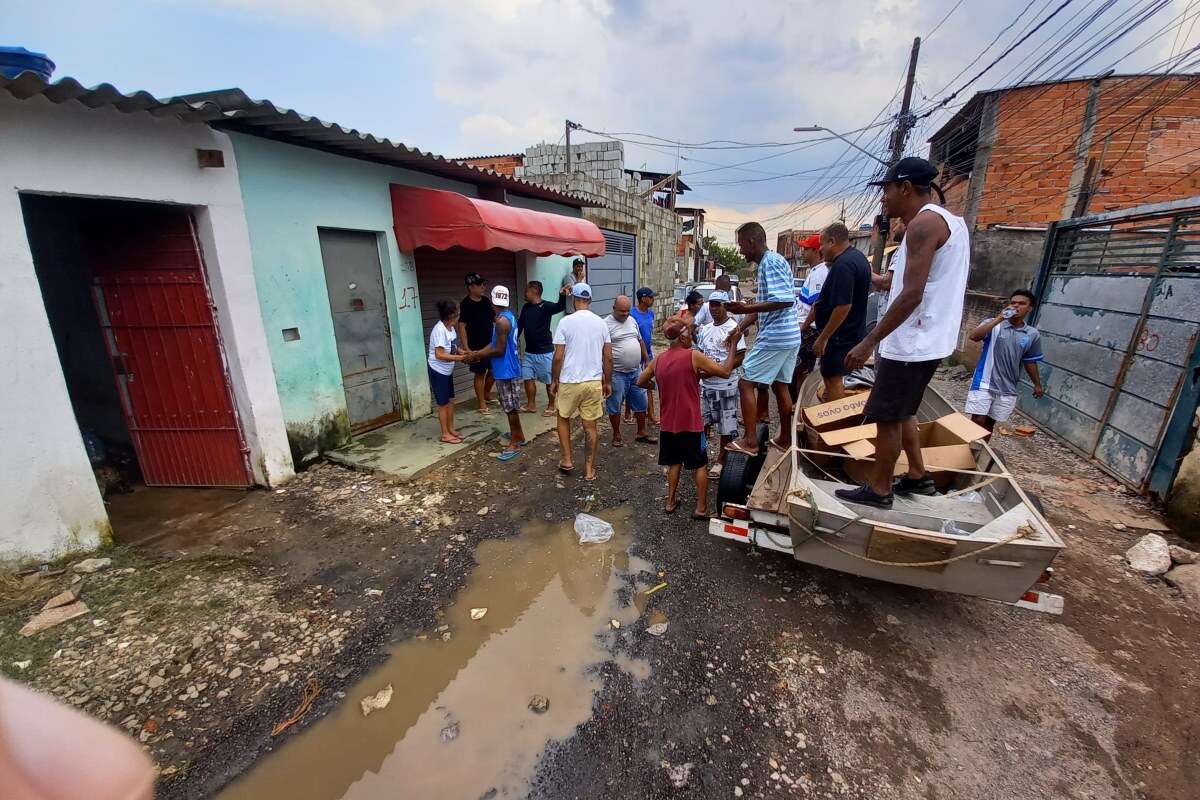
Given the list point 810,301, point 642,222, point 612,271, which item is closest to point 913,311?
point 810,301

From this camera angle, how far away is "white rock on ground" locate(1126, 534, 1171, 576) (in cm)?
344

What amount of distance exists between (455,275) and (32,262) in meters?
4.61

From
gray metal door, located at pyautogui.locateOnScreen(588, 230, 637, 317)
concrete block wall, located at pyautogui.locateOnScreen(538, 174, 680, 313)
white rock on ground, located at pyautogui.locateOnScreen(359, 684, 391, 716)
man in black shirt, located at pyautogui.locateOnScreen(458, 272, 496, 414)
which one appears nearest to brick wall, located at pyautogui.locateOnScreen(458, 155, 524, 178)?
concrete block wall, located at pyautogui.locateOnScreen(538, 174, 680, 313)

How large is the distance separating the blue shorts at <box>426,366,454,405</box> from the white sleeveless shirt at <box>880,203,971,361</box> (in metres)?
4.40

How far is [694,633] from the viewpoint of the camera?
2879mm

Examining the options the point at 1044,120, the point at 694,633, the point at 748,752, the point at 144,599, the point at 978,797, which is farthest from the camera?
the point at 1044,120

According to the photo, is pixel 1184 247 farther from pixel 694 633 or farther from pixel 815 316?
pixel 694 633

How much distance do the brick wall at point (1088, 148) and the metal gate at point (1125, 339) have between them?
6863 millimetres

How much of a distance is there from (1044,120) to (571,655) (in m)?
15.9

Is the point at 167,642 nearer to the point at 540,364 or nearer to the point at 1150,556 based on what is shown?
the point at 540,364

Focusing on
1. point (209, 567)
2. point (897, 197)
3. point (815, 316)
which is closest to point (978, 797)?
point (897, 197)

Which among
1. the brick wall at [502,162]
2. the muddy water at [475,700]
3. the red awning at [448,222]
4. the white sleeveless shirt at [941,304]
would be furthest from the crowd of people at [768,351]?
the brick wall at [502,162]

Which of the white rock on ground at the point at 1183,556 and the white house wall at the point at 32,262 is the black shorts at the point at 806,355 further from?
the white house wall at the point at 32,262

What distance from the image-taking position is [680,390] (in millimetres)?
3764
